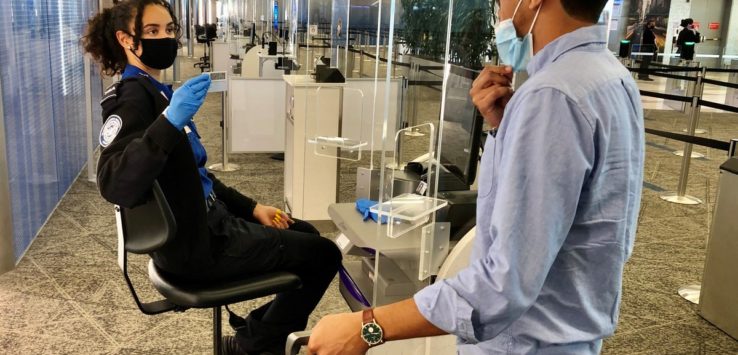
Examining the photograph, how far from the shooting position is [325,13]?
684 centimetres

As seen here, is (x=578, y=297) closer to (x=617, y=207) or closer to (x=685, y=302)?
(x=617, y=207)

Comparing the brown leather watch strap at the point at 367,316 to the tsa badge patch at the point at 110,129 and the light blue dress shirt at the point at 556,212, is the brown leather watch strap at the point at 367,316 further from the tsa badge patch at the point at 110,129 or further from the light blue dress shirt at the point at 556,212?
the tsa badge patch at the point at 110,129

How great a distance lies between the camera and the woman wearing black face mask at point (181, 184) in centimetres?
177

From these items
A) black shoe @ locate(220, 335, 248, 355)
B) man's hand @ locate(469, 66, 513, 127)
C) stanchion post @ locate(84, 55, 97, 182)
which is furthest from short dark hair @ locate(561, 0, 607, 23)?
stanchion post @ locate(84, 55, 97, 182)

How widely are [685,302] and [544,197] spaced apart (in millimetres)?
3128

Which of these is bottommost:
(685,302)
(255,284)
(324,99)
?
(685,302)

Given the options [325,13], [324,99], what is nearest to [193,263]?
[324,99]

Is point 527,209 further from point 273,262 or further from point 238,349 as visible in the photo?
point 238,349

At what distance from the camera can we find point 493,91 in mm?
1236

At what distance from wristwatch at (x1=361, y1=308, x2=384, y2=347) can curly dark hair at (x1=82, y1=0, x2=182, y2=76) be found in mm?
1594

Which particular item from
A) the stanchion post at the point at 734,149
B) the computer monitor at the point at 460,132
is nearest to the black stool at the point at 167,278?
the computer monitor at the point at 460,132

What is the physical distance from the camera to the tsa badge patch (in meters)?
1.84

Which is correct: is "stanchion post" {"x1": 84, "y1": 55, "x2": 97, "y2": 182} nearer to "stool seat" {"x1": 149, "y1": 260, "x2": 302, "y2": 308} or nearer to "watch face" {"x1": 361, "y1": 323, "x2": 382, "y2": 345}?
"stool seat" {"x1": 149, "y1": 260, "x2": 302, "y2": 308}

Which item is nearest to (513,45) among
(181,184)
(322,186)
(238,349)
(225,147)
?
(181,184)
